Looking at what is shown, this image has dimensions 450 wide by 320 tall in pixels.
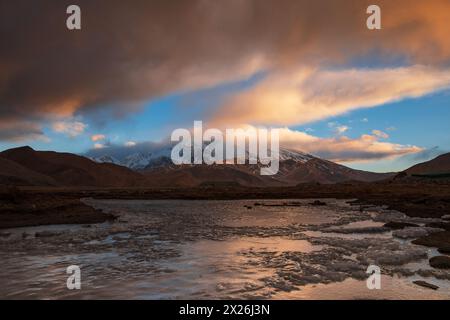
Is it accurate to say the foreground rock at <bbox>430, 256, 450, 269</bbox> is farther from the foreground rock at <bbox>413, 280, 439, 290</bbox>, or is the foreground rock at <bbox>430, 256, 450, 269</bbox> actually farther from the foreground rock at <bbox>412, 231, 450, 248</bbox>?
the foreground rock at <bbox>412, 231, 450, 248</bbox>

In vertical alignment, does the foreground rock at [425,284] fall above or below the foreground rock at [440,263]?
below

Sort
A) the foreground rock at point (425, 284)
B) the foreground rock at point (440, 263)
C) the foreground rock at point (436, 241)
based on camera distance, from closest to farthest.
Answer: the foreground rock at point (425, 284), the foreground rock at point (440, 263), the foreground rock at point (436, 241)

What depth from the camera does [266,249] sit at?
19.1 metres

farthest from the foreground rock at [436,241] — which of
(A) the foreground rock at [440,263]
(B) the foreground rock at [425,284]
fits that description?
(B) the foreground rock at [425,284]

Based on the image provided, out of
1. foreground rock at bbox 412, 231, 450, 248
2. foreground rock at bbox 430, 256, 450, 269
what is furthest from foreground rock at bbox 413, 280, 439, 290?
foreground rock at bbox 412, 231, 450, 248

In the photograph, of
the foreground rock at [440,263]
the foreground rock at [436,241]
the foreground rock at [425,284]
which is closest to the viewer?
the foreground rock at [425,284]

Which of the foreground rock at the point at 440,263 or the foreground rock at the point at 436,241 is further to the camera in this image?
the foreground rock at the point at 436,241

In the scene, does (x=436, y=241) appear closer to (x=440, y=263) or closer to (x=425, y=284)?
(x=440, y=263)

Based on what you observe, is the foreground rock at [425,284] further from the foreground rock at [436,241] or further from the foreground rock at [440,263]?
the foreground rock at [436,241]

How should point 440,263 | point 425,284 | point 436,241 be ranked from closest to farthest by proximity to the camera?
point 425,284, point 440,263, point 436,241

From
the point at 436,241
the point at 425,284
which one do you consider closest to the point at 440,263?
the point at 425,284
